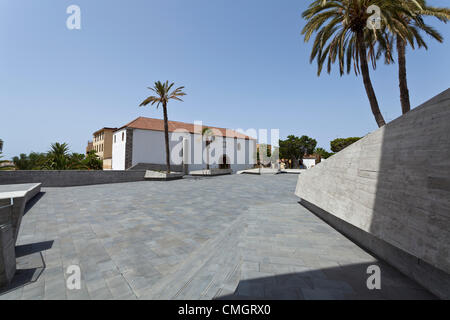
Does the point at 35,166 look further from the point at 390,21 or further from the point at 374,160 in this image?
the point at 390,21

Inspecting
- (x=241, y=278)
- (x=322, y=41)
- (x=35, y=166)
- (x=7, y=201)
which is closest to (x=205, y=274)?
(x=241, y=278)

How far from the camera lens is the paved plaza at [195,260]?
2898 mm

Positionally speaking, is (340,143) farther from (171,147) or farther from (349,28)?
(349,28)

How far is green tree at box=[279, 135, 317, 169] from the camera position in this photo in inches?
2549

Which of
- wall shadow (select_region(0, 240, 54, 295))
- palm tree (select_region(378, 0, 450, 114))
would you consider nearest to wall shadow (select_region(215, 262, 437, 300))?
wall shadow (select_region(0, 240, 54, 295))

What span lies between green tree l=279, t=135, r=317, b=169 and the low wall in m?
53.1

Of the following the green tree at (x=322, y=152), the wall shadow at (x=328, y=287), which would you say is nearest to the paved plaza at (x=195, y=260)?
the wall shadow at (x=328, y=287)

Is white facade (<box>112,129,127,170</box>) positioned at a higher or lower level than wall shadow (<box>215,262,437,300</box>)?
higher

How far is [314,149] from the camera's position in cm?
6956

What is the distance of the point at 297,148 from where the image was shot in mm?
64625

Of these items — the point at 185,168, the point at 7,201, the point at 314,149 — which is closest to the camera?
the point at 7,201

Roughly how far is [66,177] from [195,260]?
19466 millimetres

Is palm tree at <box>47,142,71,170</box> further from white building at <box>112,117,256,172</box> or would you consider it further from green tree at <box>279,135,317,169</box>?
green tree at <box>279,135,317,169</box>
